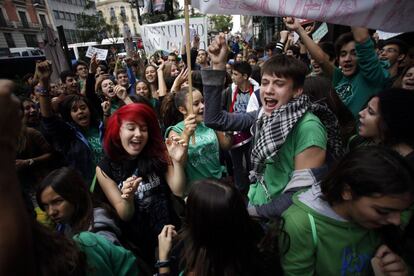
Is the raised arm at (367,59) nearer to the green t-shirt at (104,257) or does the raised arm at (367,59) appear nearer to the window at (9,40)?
the green t-shirt at (104,257)

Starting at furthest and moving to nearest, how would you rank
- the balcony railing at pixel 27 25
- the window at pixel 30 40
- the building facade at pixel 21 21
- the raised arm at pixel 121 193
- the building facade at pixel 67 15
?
the building facade at pixel 67 15 < the window at pixel 30 40 < the balcony railing at pixel 27 25 < the building facade at pixel 21 21 < the raised arm at pixel 121 193

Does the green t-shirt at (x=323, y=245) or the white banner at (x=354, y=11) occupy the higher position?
the white banner at (x=354, y=11)

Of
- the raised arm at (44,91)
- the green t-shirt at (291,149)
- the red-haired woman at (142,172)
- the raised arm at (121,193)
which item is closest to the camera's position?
the green t-shirt at (291,149)

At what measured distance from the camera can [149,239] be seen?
2.09 meters

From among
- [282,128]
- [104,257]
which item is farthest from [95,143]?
[282,128]

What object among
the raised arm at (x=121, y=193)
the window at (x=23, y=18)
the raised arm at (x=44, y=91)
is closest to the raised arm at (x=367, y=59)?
the raised arm at (x=121, y=193)

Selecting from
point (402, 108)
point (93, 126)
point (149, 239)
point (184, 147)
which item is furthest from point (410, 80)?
point (93, 126)

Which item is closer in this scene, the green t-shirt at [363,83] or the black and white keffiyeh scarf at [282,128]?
the black and white keffiyeh scarf at [282,128]

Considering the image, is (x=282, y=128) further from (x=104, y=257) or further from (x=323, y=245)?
(x=104, y=257)

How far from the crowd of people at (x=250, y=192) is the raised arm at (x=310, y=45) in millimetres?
29

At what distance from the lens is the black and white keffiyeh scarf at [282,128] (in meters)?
1.47

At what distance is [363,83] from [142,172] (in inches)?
90.2

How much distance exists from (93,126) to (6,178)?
2985 millimetres

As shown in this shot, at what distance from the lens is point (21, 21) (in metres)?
38.9
